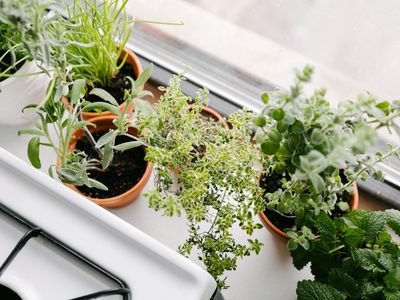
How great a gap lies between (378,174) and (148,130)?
38 centimetres

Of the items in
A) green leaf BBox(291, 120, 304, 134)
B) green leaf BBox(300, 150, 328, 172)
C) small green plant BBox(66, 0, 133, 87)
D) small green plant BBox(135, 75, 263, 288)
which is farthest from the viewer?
small green plant BBox(66, 0, 133, 87)

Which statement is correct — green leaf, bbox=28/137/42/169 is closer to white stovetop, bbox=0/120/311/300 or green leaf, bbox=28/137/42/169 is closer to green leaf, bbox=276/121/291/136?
white stovetop, bbox=0/120/311/300

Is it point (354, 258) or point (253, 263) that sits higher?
point (354, 258)

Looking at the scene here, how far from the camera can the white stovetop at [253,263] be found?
104 cm

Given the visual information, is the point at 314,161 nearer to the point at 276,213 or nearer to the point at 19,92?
the point at 276,213

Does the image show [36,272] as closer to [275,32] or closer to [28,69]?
[28,69]

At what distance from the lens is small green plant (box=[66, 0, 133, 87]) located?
3.13ft

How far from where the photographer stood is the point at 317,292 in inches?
33.2

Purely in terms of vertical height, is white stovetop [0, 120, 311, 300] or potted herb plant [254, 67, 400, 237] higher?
potted herb plant [254, 67, 400, 237]

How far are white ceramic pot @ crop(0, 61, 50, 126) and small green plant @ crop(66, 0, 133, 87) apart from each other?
0.27 ft

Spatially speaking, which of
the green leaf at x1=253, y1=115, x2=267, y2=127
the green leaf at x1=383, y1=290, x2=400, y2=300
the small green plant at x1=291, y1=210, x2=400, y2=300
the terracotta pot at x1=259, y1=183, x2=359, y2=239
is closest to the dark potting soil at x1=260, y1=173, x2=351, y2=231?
the terracotta pot at x1=259, y1=183, x2=359, y2=239

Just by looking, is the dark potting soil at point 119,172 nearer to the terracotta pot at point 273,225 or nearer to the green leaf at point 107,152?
the green leaf at point 107,152

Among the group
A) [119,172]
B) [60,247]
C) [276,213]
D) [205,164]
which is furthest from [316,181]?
[119,172]

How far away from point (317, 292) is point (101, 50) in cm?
63
